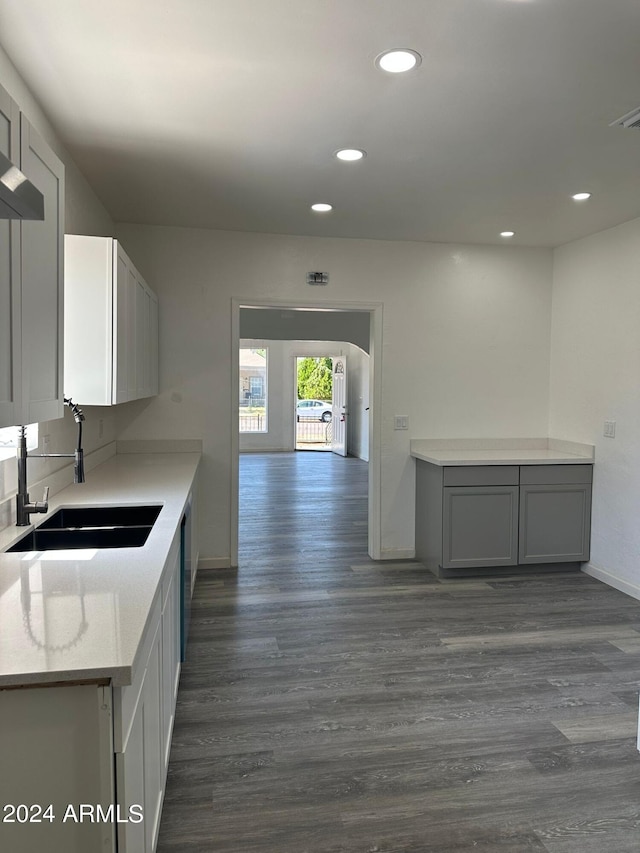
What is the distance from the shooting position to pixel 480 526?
442cm

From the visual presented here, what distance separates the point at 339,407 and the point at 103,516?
395 inches

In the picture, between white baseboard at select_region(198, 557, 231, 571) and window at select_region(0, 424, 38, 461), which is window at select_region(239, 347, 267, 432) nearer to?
white baseboard at select_region(198, 557, 231, 571)

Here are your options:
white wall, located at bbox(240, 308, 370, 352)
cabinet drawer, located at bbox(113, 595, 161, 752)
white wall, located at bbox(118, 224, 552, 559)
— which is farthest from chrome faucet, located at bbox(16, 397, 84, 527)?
white wall, located at bbox(240, 308, 370, 352)

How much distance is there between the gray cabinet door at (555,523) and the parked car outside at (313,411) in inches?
380

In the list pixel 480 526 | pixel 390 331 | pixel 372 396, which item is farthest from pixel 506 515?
pixel 390 331

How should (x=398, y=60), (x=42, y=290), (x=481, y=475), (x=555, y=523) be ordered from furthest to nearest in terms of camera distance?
(x=555, y=523)
(x=481, y=475)
(x=398, y=60)
(x=42, y=290)

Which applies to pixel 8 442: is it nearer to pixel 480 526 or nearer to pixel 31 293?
pixel 31 293

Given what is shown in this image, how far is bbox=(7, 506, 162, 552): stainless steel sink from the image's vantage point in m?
2.32

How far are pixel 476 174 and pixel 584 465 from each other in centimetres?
242

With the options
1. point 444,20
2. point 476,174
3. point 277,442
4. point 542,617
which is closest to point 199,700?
point 542,617

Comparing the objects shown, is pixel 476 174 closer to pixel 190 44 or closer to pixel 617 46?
pixel 617 46

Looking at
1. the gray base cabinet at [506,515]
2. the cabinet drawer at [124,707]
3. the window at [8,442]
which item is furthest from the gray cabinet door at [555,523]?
the cabinet drawer at [124,707]

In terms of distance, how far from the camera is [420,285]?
189 inches

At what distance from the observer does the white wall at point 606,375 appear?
409 cm
